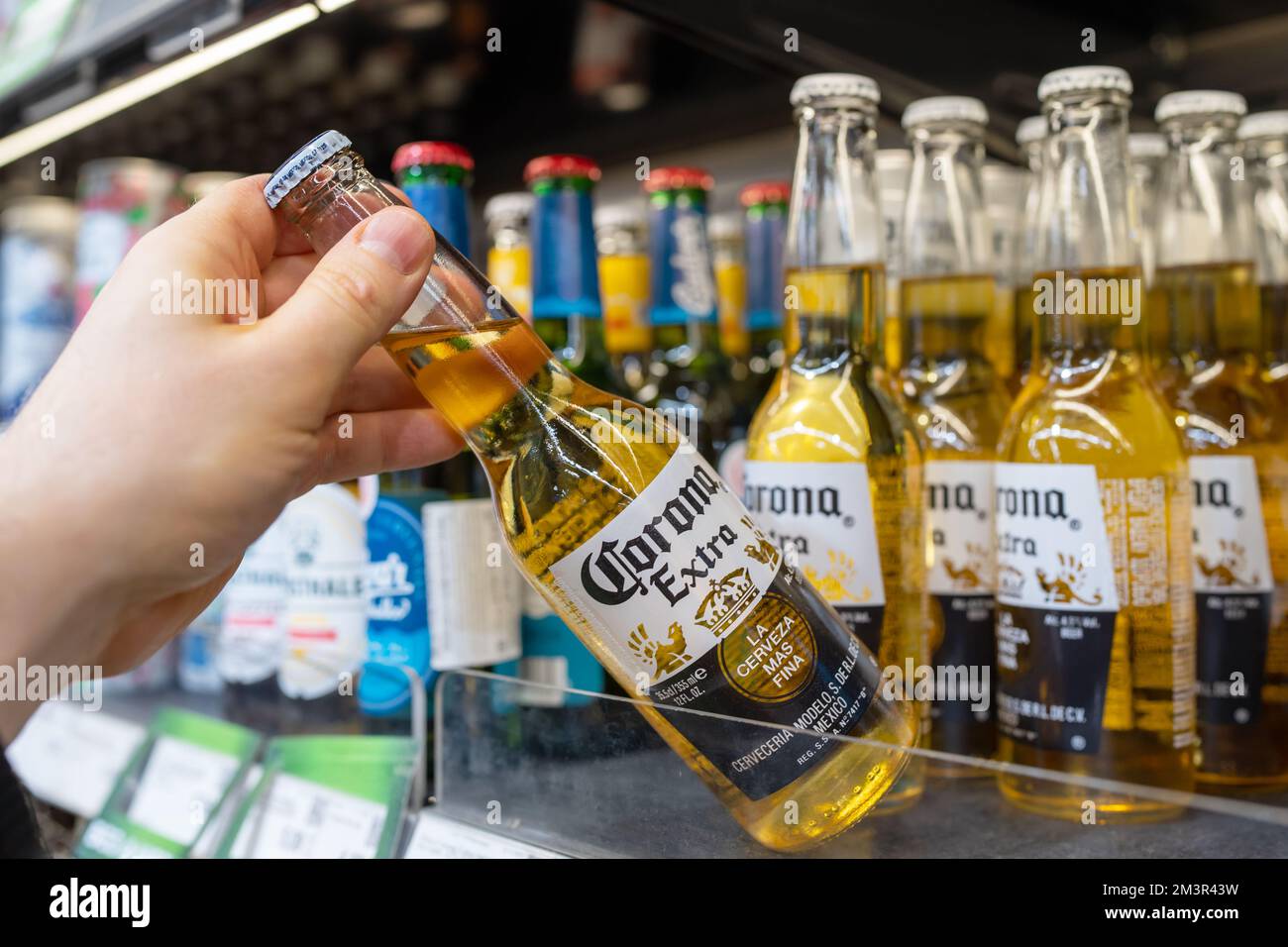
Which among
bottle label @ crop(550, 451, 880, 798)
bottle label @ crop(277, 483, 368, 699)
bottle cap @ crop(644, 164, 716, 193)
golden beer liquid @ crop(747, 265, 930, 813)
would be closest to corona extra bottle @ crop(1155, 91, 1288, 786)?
golden beer liquid @ crop(747, 265, 930, 813)

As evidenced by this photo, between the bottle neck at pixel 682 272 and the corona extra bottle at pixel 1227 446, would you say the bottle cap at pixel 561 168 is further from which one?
the corona extra bottle at pixel 1227 446

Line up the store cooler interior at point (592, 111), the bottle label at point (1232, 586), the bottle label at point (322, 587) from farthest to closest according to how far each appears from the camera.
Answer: the bottle label at point (322, 587) → the bottle label at point (1232, 586) → the store cooler interior at point (592, 111)

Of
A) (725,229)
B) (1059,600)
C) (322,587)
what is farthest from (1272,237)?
(322,587)

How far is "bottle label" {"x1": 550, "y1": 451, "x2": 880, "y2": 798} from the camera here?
673 mm

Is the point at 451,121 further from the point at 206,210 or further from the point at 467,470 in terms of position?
the point at 206,210

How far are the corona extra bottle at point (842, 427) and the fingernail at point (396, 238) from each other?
0.32m

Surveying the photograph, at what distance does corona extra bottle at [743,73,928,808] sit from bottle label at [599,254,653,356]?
0.37 meters

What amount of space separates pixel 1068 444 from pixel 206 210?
613mm

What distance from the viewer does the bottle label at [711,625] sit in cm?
67

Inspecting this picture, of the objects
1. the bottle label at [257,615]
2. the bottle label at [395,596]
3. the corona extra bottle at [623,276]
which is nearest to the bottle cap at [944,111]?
the corona extra bottle at [623,276]

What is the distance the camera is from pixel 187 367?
2.10 feet

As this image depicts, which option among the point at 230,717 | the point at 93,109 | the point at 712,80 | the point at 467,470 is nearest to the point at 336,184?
the point at 467,470
